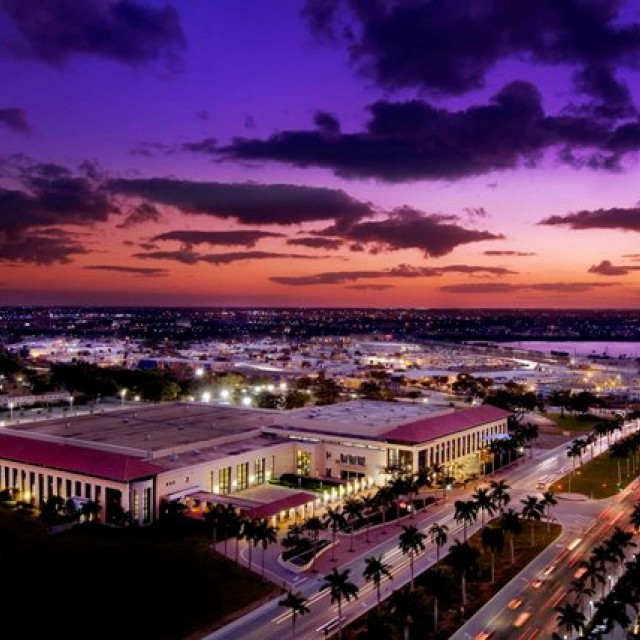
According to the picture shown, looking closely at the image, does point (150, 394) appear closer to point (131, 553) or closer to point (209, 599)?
point (131, 553)

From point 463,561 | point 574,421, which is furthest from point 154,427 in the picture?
point 574,421

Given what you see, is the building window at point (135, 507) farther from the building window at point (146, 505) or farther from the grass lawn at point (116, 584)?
the grass lawn at point (116, 584)

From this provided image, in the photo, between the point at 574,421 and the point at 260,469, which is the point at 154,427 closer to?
the point at 260,469

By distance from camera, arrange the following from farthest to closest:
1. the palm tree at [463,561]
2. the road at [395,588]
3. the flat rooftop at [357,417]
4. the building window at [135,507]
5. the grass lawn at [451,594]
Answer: the flat rooftop at [357,417], the building window at [135,507], the palm tree at [463,561], the road at [395,588], the grass lawn at [451,594]

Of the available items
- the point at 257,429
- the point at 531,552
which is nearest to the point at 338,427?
the point at 257,429

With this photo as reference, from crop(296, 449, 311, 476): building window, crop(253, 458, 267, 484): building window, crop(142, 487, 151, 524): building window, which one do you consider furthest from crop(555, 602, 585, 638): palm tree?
crop(296, 449, 311, 476): building window

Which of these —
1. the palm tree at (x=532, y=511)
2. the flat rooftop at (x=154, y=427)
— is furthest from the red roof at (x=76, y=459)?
the palm tree at (x=532, y=511)
